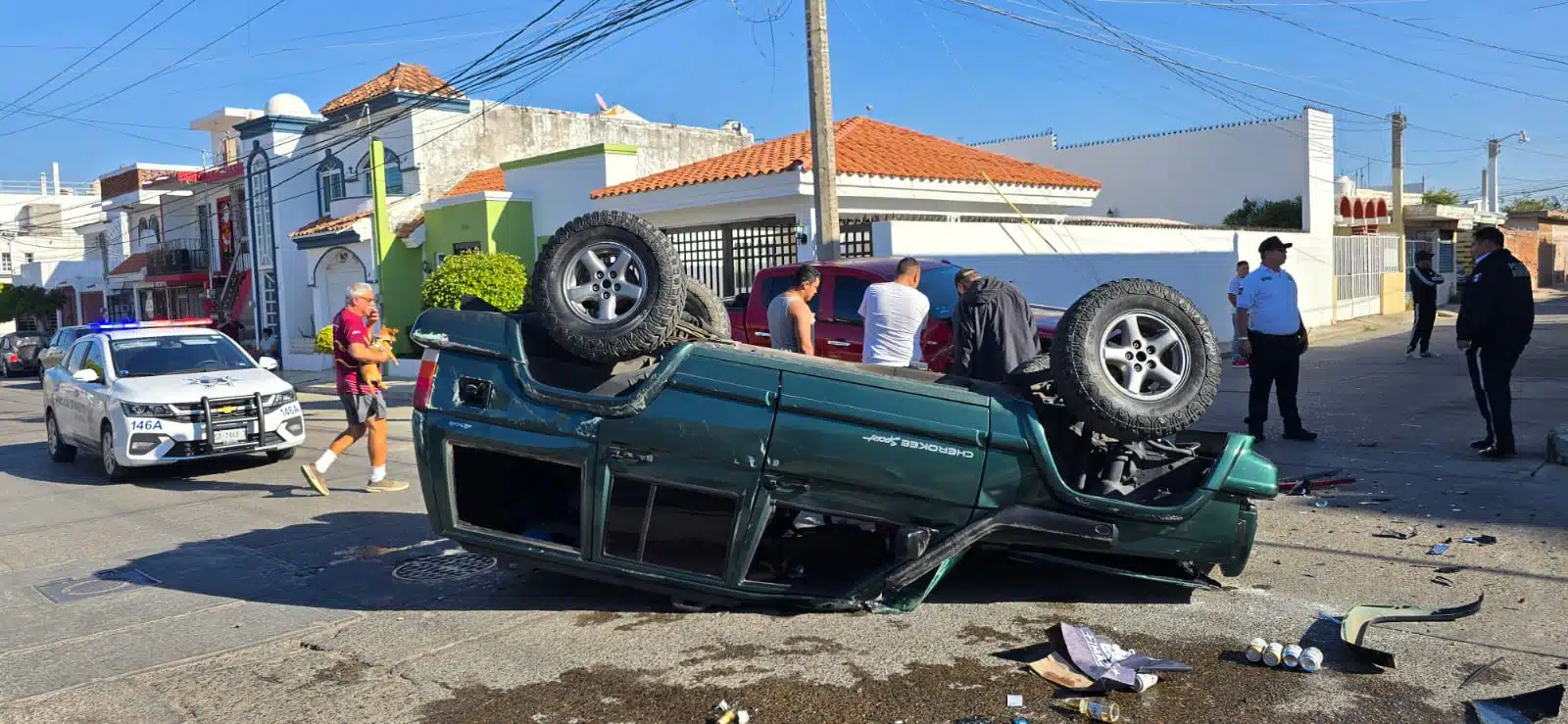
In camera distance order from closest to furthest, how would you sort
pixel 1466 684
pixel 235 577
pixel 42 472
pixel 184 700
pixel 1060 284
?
pixel 1466 684, pixel 184 700, pixel 235 577, pixel 42 472, pixel 1060 284

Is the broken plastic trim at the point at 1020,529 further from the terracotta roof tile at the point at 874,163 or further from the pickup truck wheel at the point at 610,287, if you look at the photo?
the terracotta roof tile at the point at 874,163

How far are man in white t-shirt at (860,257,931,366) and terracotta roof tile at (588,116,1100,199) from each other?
9405 mm

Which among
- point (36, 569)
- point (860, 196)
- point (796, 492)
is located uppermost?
point (860, 196)

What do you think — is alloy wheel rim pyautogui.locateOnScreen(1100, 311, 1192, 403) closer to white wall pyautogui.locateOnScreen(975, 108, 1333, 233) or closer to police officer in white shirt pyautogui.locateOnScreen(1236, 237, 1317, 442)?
police officer in white shirt pyautogui.locateOnScreen(1236, 237, 1317, 442)

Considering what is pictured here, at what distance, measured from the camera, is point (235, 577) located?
20.8ft

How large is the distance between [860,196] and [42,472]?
1141 centimetres

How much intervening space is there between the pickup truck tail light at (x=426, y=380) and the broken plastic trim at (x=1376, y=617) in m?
4.15

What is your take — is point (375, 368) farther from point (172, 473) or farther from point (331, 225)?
point (331, 225)

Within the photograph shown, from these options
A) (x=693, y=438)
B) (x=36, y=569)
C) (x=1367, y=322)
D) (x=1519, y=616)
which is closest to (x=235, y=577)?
(x=36, y=569)

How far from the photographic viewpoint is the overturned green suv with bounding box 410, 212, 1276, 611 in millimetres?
4621

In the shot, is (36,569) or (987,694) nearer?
(987,694)

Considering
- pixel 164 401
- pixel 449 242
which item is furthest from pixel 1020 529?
pixel 449 242

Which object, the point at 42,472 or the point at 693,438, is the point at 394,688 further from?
the point at 42,472

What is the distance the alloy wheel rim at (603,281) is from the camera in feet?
16.7
